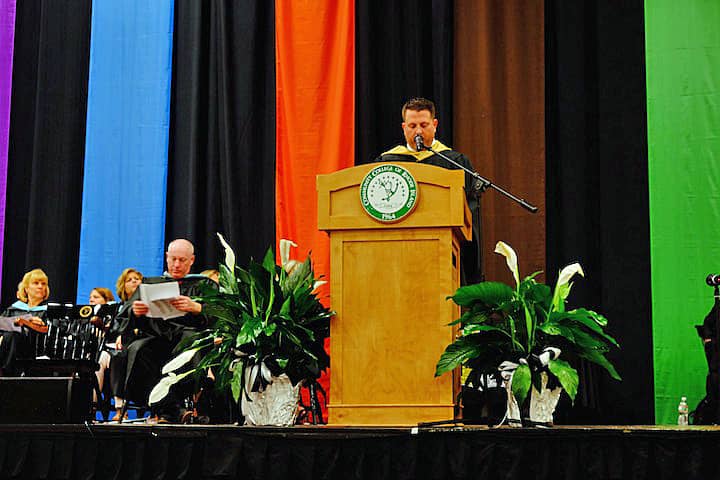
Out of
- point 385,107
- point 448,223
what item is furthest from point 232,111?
point 448,223

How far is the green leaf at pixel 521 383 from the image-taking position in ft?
11.3

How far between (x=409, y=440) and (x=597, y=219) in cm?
367

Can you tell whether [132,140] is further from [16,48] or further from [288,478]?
[288,478]

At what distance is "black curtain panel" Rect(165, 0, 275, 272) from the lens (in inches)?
281

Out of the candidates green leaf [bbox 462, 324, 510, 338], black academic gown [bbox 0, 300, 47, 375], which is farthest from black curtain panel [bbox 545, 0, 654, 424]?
black academic gown [bbox 0, 300, 47, 375]

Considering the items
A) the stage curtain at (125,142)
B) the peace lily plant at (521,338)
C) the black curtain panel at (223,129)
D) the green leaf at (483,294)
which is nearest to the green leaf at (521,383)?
the peace lily plant at (521,338)

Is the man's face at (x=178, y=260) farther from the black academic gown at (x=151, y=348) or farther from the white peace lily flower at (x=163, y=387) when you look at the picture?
the white peace lily flower at (x=163, y=387)

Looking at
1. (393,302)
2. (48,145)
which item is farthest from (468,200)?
(48,145)

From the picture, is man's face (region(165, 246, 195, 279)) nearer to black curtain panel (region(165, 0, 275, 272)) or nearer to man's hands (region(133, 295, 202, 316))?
man's hands (region(133, 295, 202, 316))

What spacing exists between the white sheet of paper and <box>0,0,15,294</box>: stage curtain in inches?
127

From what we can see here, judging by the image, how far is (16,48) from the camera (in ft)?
25.9

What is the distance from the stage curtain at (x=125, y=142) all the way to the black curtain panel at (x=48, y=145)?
0.29m

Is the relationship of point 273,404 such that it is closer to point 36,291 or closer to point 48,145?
point 36,291

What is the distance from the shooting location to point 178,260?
217 inches
